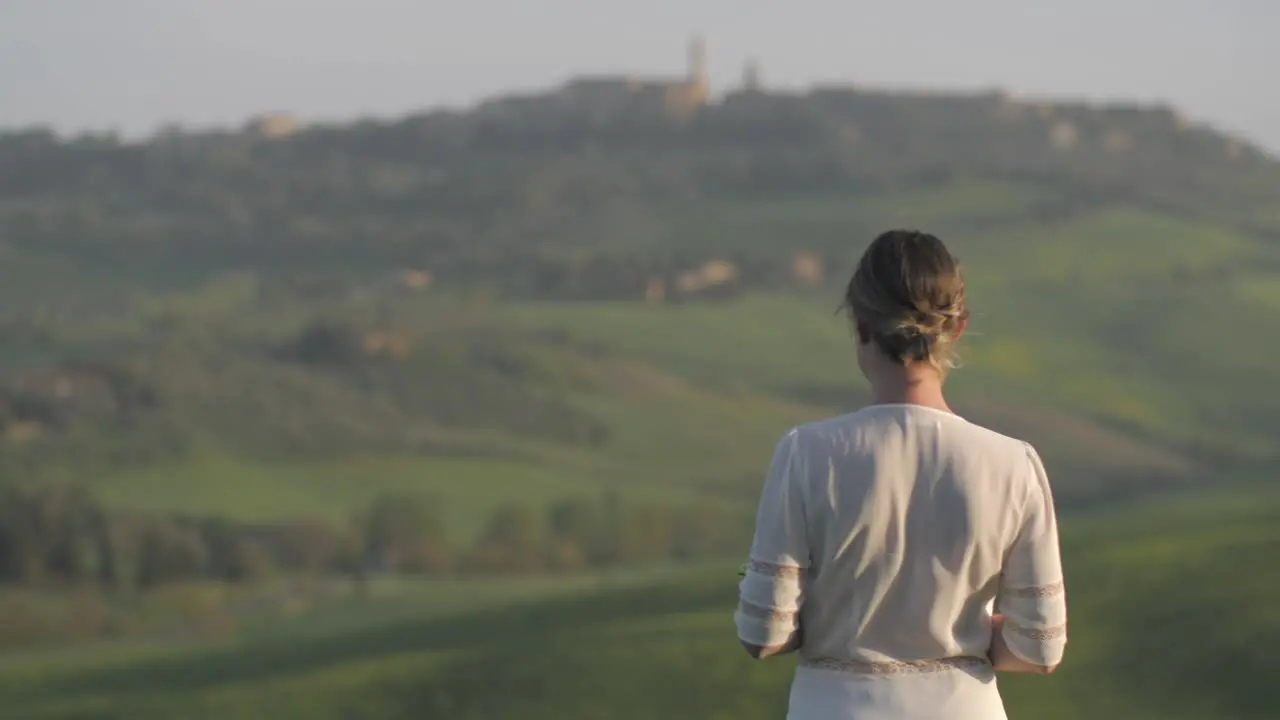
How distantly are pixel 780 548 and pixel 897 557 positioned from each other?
23 centimetres

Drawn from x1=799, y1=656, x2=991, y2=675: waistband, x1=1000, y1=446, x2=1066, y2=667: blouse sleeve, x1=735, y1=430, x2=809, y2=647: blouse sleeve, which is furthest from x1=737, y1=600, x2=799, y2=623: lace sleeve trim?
x1=1000, y1=446, x2=1066, y2=667: blouse sleeve

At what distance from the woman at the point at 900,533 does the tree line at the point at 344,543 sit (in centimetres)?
4274

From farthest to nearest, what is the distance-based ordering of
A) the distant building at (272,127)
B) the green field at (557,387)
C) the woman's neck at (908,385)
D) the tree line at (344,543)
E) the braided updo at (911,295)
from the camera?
the distant building at (272,127) → the tree line at (344,543) → the green field at (557,387) → the woman's neck at (908,385) → the braided updo at (911,295)

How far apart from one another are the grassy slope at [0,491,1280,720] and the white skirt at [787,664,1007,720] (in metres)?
10.0

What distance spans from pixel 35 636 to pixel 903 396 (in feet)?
127

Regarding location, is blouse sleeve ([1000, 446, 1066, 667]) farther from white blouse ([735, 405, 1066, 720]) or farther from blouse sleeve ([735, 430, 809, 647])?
blouse sleeve ([735, 430, 809, 647])

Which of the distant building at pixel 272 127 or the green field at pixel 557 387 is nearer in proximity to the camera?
the green field at pixel 557 387

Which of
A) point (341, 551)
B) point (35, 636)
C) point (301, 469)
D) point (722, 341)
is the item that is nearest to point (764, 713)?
point (35, 636)

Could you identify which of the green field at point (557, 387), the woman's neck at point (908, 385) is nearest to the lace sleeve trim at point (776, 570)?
the woman's neck at point (908, 385)

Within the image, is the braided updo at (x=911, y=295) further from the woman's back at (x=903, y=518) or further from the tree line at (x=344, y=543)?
the tree line at (x=344, y=543)

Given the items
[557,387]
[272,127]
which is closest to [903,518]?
[557,387]

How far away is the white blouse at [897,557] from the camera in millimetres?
3729

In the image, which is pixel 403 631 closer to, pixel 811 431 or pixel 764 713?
pixel 764 713

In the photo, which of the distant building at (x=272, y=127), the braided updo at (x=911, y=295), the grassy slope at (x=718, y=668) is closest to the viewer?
the braided updo at (x=911, y=295)
